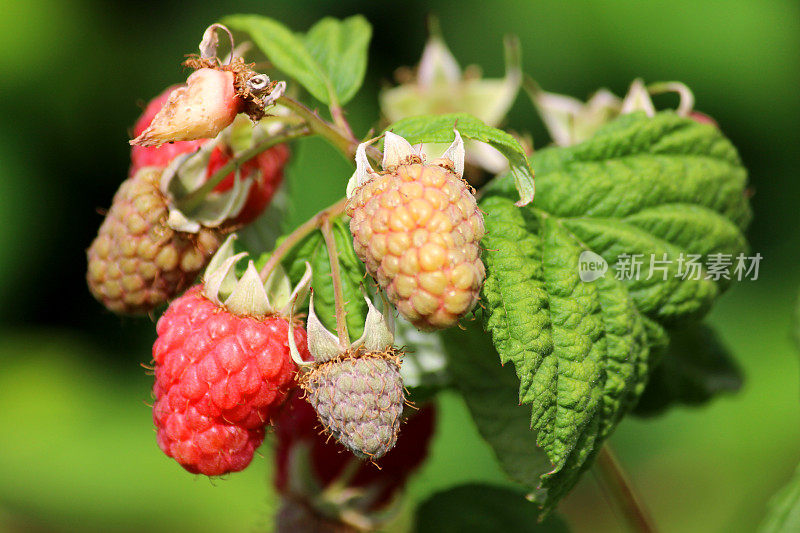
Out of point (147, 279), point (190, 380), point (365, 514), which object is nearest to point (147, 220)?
point (147, 279)

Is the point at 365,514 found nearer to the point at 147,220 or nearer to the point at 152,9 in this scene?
the point at 147,220

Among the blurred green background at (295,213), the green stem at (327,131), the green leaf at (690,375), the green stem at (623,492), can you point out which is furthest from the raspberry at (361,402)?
the blurred green background at (295,213)

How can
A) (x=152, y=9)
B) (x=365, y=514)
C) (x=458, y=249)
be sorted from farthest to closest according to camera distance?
(x=152, y=9) < (x=365, y=514) < (x=458, y=249)

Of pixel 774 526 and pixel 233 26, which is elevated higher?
pixel 233 26

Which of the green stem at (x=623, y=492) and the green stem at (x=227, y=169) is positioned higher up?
the green stem at (x=227, y=169)

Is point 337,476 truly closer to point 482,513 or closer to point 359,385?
point 482,513

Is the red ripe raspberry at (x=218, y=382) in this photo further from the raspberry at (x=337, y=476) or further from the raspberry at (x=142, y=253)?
the raspberry at (x=337, y=476)
